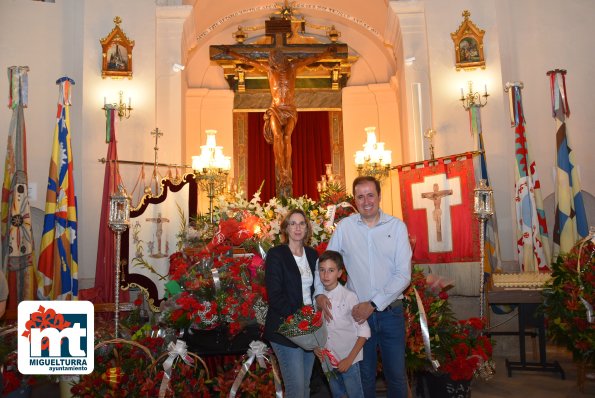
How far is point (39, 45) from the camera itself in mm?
10094

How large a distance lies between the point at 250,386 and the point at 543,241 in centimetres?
558

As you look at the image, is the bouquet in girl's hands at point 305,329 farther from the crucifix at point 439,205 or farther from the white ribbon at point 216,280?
the crucifix at point 439,205

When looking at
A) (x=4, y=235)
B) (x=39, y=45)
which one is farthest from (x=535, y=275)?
(x=39, y=45)

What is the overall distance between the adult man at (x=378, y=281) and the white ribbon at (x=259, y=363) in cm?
69

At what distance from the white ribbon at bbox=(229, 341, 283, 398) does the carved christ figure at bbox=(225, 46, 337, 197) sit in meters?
5.84

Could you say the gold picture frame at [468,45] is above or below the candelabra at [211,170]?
above

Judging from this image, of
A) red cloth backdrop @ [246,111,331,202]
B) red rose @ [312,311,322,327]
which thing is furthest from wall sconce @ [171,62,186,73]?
red rose @ [312,311,322,327]

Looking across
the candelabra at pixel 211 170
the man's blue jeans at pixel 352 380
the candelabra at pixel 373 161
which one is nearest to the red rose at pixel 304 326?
the man's blue jeans at pixel 352 380

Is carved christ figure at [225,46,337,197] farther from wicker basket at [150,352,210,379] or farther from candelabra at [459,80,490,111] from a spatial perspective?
wicker basket at [150,352,210,379]

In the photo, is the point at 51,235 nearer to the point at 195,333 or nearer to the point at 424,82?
the point at 195,333

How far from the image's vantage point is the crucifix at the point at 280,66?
402 inches

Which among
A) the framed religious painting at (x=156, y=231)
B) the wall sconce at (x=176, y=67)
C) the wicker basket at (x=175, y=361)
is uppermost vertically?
the wall sconce at (x=176, y=67)

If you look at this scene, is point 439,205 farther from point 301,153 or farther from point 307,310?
point 301,153

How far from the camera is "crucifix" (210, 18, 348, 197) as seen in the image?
402 inches
